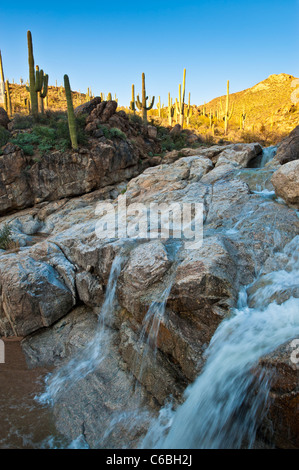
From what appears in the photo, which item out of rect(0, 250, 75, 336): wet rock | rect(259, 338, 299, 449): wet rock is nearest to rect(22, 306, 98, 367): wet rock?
rect(0, 250, 75, 336): wet rock

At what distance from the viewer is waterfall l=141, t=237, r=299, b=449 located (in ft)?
10.2

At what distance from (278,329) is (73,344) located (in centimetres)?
421

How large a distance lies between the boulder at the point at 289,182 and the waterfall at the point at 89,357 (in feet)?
13.3

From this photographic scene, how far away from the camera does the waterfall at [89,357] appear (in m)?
4.76

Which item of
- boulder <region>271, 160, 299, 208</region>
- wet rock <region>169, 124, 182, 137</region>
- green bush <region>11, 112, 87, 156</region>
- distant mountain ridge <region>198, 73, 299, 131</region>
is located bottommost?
boulder <region>271, 160, 299, 208</region>

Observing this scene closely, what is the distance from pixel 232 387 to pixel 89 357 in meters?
3.14

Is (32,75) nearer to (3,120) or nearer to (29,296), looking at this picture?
(3,120)

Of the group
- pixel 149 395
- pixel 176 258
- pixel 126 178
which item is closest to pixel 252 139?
pixel 126 178

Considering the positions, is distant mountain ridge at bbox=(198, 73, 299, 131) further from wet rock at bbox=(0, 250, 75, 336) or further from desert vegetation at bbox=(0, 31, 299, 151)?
wet rock at bbox=(0, 250, 75, 336)

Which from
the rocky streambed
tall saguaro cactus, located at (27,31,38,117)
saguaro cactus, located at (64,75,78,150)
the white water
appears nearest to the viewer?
the rocky streambed

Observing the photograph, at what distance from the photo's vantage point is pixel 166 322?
421cm

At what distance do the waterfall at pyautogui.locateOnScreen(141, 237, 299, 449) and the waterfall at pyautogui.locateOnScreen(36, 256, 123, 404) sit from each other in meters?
1.81

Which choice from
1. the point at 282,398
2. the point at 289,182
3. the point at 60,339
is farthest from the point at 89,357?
the point at 289,182
